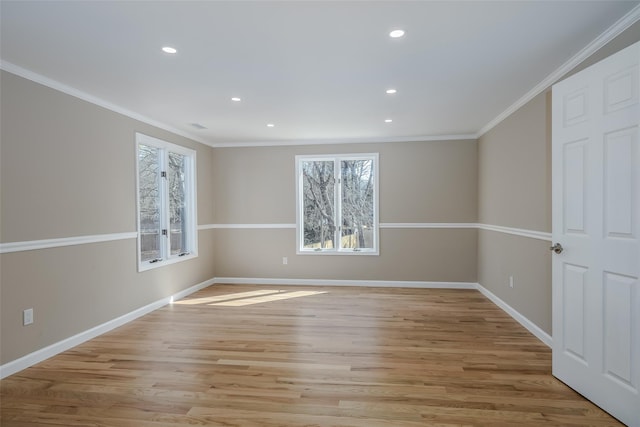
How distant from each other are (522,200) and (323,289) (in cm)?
308

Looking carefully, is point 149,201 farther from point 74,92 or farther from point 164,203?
point 74,92

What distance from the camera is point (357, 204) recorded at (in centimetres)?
602

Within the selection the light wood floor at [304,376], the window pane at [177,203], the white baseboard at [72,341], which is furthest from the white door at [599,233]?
the window pane at [177,203]

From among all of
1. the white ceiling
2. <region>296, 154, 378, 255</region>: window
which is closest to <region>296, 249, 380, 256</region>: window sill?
<region>296, 154, 378, 255</region>: window

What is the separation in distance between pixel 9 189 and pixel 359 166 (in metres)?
4.42

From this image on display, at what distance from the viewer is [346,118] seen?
14.8 feet

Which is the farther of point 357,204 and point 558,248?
point 357,204

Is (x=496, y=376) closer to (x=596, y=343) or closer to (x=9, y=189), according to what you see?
(x=596, y=343)

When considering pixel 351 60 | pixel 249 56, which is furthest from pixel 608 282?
pixel 249 56

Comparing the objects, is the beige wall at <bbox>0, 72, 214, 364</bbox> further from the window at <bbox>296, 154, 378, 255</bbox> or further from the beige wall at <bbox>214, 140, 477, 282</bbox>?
the window at <bbox>296, 154, 378, 255</bbox>

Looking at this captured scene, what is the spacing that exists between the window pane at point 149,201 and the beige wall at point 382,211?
1.52 meters

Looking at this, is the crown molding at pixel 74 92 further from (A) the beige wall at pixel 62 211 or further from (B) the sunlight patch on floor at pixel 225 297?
(B) the sunlight patch on floor at pixel 225 297

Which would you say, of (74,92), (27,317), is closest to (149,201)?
(74,92)

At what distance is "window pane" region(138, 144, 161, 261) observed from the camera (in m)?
4.43
